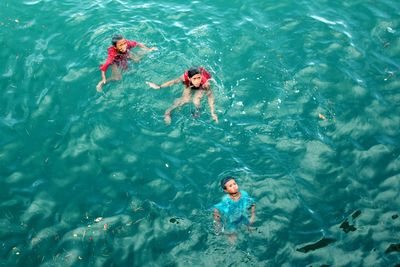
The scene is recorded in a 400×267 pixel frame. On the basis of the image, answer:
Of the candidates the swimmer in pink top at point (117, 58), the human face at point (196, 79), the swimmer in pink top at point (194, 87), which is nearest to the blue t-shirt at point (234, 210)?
the swimmer in pink top at point (194, 87)

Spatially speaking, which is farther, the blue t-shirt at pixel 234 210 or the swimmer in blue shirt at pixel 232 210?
the blue t-shirt at pixel 234 210

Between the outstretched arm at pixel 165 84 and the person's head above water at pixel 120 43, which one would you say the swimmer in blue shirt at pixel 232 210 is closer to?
the outstretched arm at pixel 165 84

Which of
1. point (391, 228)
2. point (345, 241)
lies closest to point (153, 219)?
point (345, 241)

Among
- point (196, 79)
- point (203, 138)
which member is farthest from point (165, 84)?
point (203, 138)

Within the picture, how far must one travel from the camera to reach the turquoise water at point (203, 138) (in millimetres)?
8945

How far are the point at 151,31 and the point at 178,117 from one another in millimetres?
4706

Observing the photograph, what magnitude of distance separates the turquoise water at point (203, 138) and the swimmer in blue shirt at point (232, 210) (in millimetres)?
312

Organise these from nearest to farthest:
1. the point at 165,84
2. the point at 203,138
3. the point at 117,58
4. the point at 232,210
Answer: the point at 232,210
the point at 203,138
the point at 165,84
the point at 117,58

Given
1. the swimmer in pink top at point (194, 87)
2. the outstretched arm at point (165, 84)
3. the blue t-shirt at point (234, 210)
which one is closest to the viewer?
the blue t-shirt at point (234, 210)

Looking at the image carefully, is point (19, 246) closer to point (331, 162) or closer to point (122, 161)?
point (122, 161)

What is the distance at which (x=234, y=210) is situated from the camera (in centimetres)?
873

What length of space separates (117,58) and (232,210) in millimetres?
6650

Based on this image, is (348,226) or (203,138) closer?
(348,226)

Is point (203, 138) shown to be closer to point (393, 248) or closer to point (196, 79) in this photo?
point (196, 79)
